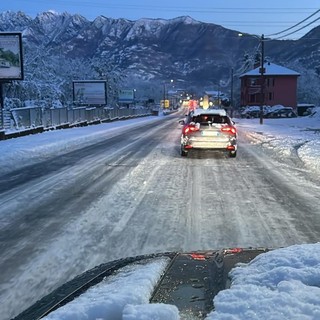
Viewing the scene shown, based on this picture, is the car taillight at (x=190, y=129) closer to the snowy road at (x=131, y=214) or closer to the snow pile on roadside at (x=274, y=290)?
the snowy road at (x=131, y=214)

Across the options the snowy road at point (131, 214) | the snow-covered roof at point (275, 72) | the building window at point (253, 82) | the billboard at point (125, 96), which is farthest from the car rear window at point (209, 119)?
the billboard at point (125, 96)

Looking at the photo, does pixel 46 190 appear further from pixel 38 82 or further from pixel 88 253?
pixel 38 82

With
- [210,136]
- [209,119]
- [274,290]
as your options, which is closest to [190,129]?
[210,136]

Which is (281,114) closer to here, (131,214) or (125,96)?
(125,96)

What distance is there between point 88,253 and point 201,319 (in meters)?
3.10

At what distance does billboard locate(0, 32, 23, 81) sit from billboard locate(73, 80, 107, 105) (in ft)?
99.7

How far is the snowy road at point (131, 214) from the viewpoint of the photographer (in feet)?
17.1

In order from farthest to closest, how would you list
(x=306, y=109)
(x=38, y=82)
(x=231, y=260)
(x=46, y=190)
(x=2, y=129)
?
(x=306, y=109), (x=38, y=82), (x=2, y=129), (x=46, y=190), (x=231, y=260)

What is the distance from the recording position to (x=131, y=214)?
288 inches

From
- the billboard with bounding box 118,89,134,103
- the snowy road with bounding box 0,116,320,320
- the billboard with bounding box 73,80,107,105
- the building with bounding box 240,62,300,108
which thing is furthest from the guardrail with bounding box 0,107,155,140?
the billboard with bounding box 118,89,134,103

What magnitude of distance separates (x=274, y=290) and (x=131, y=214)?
4.67 meters

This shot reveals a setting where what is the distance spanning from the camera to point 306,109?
83.6m

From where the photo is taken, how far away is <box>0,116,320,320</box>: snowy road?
205 inches

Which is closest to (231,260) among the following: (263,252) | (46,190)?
(263,252)
